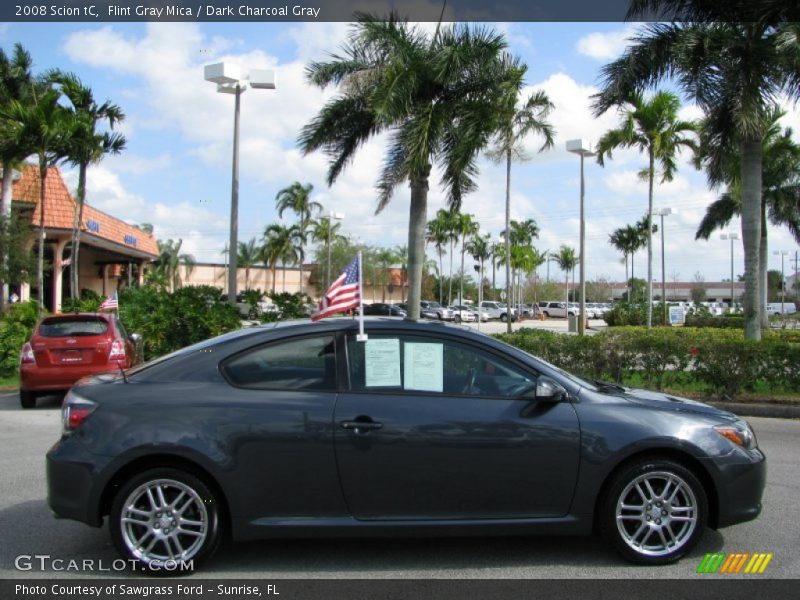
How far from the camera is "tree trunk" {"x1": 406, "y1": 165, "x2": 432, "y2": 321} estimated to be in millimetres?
15883

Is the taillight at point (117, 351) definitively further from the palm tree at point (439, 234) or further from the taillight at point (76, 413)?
the palm tree at point (439, 234)

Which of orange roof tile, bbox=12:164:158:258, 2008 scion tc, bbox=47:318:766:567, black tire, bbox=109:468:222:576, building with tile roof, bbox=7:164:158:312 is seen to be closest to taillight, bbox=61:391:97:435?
2008 scion tc, bbox=47:318:766:567

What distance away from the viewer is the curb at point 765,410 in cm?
1078

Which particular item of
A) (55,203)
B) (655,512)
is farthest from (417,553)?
(55,203)

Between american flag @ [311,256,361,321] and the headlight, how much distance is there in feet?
8.83

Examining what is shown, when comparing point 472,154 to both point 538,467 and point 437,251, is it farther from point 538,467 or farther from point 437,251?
point 437,251

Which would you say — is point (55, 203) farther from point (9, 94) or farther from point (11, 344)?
point (11, 344)

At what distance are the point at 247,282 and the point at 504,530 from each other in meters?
72.7

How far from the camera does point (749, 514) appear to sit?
4.69 m

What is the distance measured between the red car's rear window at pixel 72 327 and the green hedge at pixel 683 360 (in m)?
7.22

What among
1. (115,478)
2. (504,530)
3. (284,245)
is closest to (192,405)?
(115,478)
